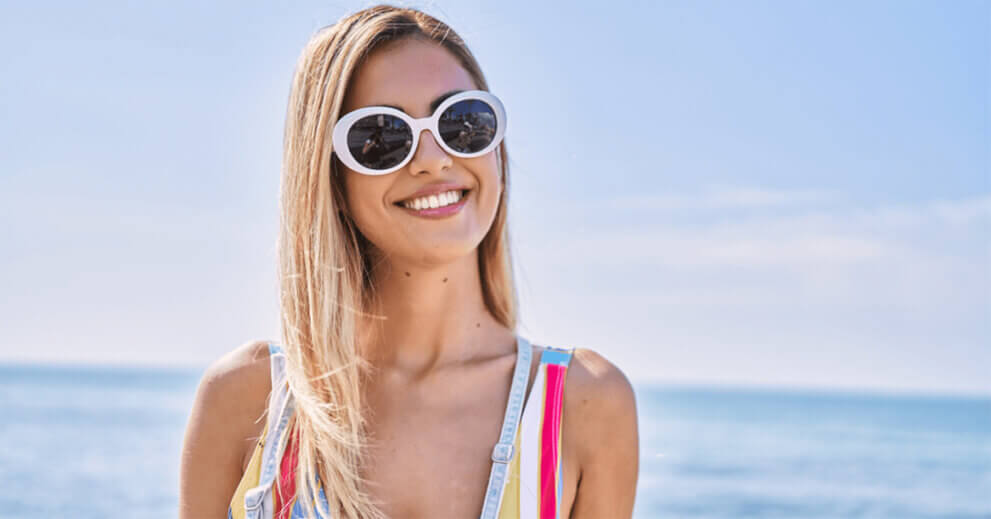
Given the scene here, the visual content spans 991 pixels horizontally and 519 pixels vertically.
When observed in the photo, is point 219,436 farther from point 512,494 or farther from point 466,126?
point 466,126

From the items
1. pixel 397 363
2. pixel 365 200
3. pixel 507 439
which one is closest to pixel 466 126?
pixel 365 200

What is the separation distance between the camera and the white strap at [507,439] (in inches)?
111

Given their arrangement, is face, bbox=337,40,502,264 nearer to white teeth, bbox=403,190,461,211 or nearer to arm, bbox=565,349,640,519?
white teeth, bbox=403,190,461,211

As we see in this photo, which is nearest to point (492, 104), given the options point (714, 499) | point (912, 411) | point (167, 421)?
point (714, 499)

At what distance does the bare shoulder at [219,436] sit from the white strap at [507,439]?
2.29 feet

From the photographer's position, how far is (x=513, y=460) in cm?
288

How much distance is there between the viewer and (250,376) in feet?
10.1

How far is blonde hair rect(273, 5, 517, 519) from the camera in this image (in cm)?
293

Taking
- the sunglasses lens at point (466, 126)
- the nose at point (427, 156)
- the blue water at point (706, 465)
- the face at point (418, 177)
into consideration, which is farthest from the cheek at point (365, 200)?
the blue water at point (706, 465)

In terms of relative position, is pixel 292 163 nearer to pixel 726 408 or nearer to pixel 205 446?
pixel 205 446

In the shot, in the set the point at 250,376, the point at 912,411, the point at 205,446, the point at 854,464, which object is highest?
the point at 250,376

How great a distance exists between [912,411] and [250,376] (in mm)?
71554

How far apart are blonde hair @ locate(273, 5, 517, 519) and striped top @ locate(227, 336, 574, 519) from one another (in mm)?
54

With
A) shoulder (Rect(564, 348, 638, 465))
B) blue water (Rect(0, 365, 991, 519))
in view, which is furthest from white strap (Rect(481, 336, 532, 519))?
blue water (Rect(0, 365, 991, 519))
